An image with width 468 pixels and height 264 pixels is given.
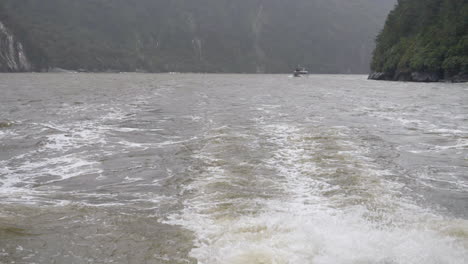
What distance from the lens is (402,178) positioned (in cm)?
765

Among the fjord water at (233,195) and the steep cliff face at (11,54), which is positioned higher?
the steep cliff face at (11,54)

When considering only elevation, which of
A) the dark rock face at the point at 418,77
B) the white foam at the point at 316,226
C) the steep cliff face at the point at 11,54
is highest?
the steep cliff face at the point at 11,54

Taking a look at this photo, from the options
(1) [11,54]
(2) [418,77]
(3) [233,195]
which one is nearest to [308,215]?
(3) [233,195]

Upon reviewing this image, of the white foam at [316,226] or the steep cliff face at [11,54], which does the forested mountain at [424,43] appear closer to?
the white foam at [316,226]

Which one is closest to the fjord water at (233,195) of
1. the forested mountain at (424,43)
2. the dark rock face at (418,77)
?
the dark rock face at (418,77)

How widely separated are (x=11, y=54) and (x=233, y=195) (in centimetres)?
13270

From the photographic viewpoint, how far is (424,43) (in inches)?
2425

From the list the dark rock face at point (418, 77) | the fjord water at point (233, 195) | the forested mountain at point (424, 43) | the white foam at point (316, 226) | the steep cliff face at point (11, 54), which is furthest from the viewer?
the steep cliff face at point (11, 54)

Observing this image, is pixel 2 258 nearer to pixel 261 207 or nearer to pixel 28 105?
pixel 261 207

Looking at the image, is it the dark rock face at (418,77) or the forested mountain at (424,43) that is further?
the forested mountain at (424,43)

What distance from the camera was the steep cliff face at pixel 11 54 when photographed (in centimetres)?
11619

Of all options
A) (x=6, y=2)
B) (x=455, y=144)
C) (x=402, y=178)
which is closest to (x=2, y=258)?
(x=402, y=178)

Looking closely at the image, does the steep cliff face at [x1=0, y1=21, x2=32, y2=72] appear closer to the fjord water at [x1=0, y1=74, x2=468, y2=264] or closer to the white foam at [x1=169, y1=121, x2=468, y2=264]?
the fjord water at [x1=0, y1=74, x2=468, y2=264]

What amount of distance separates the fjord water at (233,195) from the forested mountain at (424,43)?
46597 millimetres
